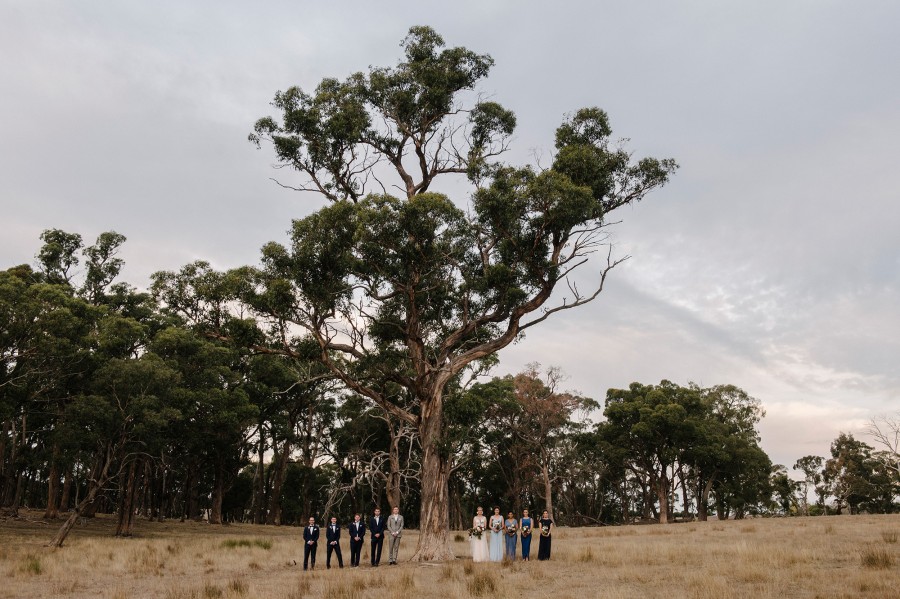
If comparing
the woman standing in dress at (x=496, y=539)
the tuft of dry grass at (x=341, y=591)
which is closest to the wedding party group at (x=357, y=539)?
the woman standing in dress at (x=496, y=539)

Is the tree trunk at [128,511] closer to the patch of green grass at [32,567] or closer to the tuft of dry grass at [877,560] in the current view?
the patch of green grass at [32,567]

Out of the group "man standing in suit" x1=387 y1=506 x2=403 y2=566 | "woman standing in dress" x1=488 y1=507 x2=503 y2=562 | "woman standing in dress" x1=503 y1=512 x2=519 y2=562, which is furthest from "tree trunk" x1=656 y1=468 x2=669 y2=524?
"man standing in suit" x1=387 y1=506 x2=403 y2=566

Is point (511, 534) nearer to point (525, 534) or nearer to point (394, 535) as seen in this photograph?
point (525, 534)

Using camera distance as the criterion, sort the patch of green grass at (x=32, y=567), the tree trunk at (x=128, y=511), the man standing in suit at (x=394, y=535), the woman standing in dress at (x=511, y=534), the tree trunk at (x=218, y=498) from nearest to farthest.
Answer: the patch of green grass at (x=32, y=567) → the woman standing in dress at (x=511, y=534) → the man standing in suit at (x=394, y=535) → the tree trunk at (x=128, y=511) → the tree trunk at (x=218, y=498)

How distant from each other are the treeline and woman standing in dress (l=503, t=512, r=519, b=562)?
276 centimetres

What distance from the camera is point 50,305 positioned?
2606 centimetres

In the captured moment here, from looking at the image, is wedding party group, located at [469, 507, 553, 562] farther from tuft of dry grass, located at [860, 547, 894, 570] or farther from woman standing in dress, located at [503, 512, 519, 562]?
tuft of dry grass, located at [860, 547, 894, 570]

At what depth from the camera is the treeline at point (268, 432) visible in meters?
25.8

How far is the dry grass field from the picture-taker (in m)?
11.5

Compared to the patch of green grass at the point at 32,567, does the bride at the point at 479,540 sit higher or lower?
higher

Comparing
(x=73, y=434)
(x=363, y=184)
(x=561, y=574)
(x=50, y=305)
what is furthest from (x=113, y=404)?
(x=561, y=574)

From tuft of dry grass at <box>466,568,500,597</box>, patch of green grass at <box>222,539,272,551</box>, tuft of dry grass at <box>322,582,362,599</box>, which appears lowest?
patch of green grass at <box>222,539,272,551</box>

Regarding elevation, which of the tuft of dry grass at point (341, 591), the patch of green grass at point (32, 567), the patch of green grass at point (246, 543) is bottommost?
the patch of green grass at point (246, 543)

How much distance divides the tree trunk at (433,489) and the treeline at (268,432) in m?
0.48
